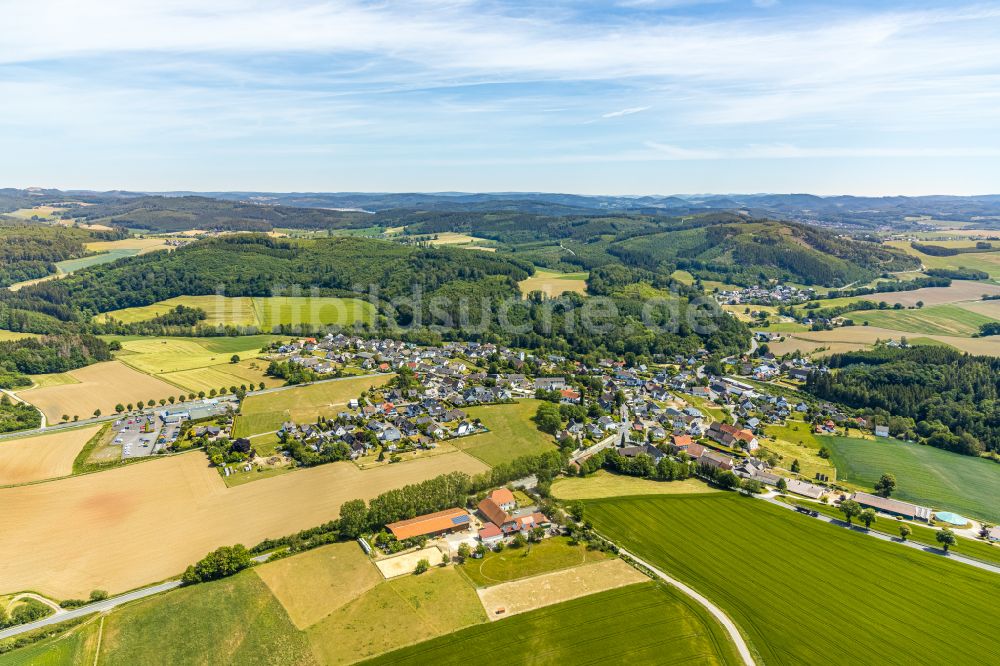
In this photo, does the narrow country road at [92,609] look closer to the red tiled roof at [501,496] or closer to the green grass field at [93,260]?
the red tiled roof at [501,496]

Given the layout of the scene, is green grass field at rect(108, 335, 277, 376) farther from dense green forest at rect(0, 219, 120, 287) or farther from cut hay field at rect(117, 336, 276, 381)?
→ dense green forest at rect(0, 219, 120, 287)

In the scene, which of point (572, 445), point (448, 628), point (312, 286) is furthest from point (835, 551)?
point (312, 286)

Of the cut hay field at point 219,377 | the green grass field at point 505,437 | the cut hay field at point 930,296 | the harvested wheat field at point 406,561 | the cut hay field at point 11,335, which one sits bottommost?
the harvested wheat field at point 406,561

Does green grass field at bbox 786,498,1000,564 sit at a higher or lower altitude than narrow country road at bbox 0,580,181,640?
lower

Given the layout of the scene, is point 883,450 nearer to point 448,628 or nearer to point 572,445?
point 572,445

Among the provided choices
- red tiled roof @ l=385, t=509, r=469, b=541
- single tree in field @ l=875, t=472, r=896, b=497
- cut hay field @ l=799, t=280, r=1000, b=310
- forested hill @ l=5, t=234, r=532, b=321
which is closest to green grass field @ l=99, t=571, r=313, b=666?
red tiled roof @ l=385, t=509, r=469, b=541

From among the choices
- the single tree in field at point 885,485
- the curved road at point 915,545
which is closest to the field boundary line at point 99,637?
the curved road at point 915,545

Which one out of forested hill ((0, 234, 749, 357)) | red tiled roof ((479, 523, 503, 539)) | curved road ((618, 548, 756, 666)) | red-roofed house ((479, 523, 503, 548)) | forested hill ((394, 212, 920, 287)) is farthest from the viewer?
forested hill ((394, 212, 920, 287))
